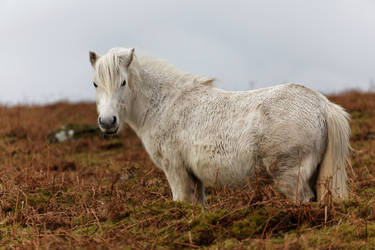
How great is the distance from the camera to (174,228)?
11.7 feet

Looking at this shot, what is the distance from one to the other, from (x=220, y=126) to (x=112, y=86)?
143 cm

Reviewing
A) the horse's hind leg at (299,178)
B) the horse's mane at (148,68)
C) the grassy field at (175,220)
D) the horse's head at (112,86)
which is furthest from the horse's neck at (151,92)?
the horse's hind leg at (299,178)

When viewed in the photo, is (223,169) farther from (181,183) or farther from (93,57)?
(93,57)

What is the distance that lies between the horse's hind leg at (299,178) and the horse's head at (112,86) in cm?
206

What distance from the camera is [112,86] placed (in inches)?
204

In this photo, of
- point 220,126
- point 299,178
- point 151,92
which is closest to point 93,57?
point 151,92

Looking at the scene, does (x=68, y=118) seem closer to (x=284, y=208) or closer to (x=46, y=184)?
(x=46, y=184)

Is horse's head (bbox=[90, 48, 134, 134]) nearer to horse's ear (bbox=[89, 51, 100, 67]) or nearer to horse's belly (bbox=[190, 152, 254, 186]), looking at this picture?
horse's ear (bbox=[89, 51, 100, 67])

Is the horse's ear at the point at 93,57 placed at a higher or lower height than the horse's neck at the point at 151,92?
higher

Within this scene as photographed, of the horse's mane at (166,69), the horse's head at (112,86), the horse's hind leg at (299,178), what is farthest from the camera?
the horse's mane at (166,69)

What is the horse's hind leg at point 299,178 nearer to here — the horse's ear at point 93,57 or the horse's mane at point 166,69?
the horse's mane at point 166,69

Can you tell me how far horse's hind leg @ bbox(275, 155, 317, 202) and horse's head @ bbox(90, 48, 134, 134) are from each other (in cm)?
206

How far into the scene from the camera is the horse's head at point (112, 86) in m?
5.02

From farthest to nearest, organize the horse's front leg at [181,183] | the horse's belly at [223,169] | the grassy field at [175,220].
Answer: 1. the horse's front leg at [181,183]
2. the horse's belly at [223,169]
3. the grassy field at [175,220]
